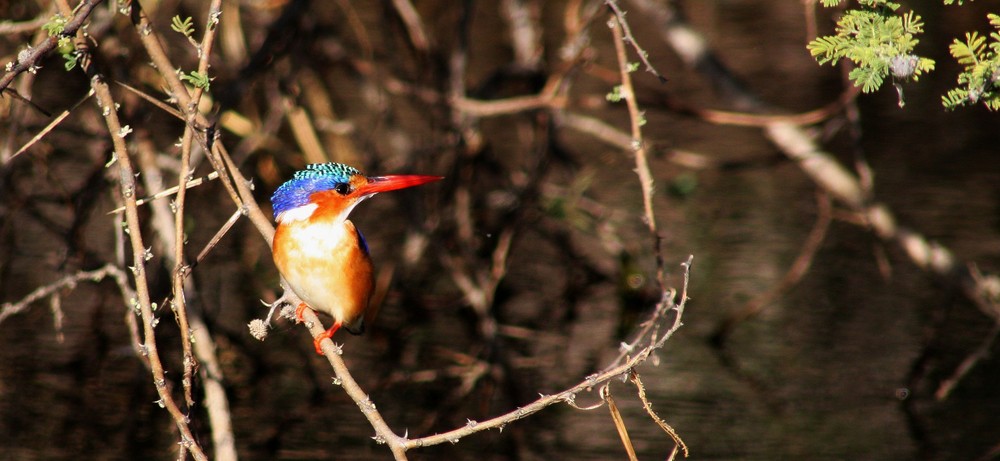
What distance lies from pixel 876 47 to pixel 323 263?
1.39 m

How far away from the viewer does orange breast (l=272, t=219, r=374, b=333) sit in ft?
9.20

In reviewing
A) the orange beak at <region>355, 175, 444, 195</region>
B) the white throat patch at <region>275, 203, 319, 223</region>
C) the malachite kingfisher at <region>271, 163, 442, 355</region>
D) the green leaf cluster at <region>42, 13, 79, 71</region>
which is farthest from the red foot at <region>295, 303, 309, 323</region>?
the green leaf cluster at <region>42, 13, 79, 71</region>

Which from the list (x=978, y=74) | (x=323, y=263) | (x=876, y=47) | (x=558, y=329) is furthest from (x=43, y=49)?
(x=558, y=329)

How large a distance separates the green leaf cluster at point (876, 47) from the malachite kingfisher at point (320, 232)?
109 centimetres

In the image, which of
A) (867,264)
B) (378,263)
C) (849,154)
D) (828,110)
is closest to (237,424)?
(378,263)

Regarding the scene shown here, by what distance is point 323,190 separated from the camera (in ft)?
9.22

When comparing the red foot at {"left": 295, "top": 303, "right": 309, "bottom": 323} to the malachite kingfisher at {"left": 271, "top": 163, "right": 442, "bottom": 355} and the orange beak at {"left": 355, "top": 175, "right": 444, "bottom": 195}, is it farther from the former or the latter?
Answer: the orange beak at {"left": 355, "top": 175, "right": 444, "bottom": 195}

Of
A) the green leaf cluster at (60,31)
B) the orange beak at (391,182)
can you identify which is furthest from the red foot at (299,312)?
the green leaf cluster at (60,31)

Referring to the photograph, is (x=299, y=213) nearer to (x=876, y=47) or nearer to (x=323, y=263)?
(x=323, y=263)

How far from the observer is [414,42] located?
5309mm

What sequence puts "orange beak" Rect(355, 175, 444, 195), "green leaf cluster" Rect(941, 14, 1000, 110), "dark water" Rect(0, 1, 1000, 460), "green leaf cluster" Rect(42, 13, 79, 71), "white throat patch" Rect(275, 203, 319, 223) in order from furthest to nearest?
"dark water" Rect(0, 1, 1000, 460) < "white throat patch" Rect(275, 203, 319, 223) < "orange beak" Rect(355, 175, 444, 195) < "green leaf cluster" Rect(42, 13, 79, 71) < "green leaf cluster" Rect(941, 14, 1000, 110)

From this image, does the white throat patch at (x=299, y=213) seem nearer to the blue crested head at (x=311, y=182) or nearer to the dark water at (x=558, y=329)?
the blue crested head at (x=311, y=182)

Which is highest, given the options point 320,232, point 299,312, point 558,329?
point 558,329

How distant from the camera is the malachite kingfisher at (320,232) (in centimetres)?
280
